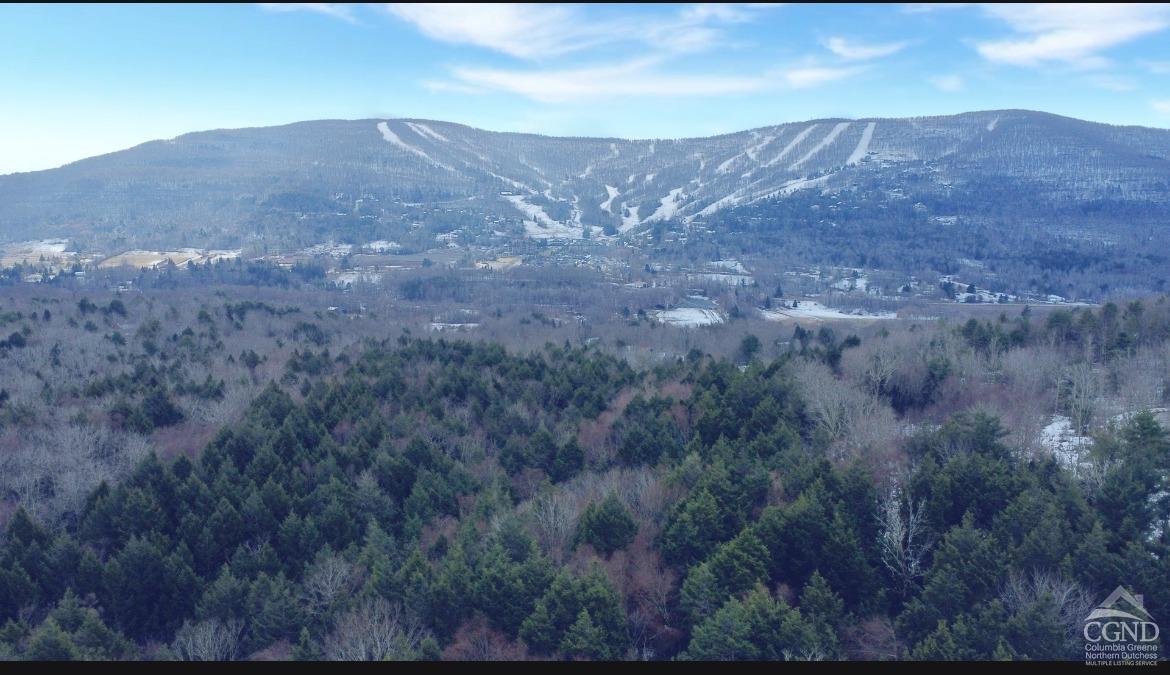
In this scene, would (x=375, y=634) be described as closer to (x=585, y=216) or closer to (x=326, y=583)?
(x=326, y=583)

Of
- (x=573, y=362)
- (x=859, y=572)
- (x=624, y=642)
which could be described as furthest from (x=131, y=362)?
(x=859, y=572)

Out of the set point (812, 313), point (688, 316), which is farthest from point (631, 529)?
point (812, 313)

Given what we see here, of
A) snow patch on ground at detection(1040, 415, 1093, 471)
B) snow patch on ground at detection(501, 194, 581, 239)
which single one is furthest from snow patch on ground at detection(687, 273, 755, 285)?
snow patch on ground at detection(1040, 415, 1093, 471)

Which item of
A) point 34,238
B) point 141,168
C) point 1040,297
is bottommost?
point 1040,297

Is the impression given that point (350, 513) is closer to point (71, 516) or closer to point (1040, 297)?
point (71, 516)

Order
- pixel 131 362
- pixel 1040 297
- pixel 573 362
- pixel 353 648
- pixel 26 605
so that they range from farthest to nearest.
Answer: pixel 1040 297, pixel 131 362, pixel 573 362, pixel 26 605, pixel 353 648
